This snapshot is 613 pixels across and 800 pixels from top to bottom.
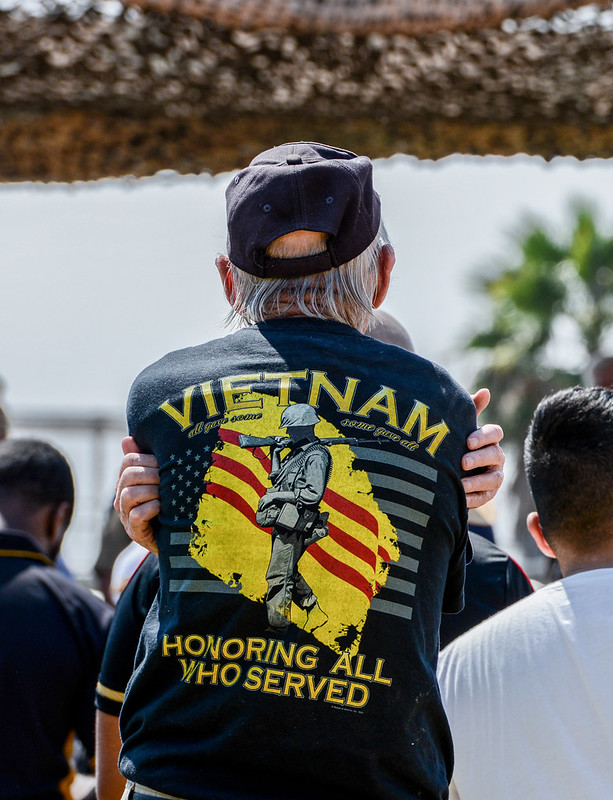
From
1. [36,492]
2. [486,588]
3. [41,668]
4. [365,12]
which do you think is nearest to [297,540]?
[486,588]

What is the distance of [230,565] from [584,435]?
993 mm

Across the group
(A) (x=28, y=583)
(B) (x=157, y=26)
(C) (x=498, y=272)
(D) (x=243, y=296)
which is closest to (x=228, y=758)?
(D) (x=243, y=296)

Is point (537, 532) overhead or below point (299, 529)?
below

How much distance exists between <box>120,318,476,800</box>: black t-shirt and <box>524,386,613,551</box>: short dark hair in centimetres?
60

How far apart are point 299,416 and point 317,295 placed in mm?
254

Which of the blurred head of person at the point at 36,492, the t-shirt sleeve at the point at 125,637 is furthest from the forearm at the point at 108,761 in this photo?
the blurred head of person at the point at 36,492

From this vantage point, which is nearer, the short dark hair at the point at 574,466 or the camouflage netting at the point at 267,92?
the short dark hair at the point at 574,466

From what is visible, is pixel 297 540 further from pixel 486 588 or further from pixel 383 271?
pixel 486 588

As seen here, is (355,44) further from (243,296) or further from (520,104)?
(243,296)

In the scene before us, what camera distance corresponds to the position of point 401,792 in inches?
56.3

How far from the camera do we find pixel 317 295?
66.0 inches

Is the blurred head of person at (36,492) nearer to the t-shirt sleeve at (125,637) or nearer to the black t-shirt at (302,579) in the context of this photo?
the t-shirt sleeve at (125,637)

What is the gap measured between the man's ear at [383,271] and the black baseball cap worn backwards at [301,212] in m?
0.10

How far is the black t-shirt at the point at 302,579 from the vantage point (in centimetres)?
142
